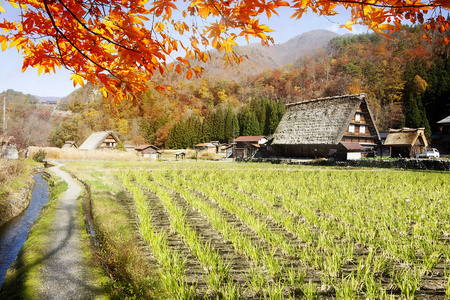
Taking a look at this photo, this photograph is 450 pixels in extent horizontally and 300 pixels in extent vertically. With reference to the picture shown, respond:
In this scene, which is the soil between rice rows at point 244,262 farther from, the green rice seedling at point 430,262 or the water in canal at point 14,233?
the water in canal at point 14,233

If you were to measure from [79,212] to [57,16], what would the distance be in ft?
19.0

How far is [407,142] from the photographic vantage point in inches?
1142

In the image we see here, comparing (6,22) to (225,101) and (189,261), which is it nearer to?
(189,261)

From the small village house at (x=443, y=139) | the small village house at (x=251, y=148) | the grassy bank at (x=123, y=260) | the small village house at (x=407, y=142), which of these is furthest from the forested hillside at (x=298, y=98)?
the grassy bank at (x=123, y=260)

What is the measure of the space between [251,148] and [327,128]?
38.7 ft

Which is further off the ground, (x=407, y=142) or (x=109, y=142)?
(x=109, y=142)

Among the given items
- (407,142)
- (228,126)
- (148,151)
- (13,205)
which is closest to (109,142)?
(148,151)

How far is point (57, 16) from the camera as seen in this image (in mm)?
2236

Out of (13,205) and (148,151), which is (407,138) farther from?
(13,205)

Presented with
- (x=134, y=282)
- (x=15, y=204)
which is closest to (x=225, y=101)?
(x=15, y=204)

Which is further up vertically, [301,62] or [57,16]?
[301,62]

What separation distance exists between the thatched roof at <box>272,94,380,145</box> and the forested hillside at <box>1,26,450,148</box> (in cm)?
1663

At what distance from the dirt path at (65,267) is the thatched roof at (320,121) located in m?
22.1

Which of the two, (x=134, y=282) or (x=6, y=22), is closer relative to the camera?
(x=6, y=22)
